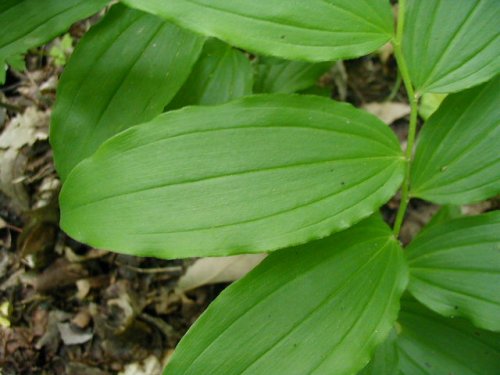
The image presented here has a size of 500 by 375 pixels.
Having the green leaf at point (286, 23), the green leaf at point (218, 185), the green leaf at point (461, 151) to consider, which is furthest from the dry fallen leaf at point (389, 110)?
the green leaf at point (218, 185)

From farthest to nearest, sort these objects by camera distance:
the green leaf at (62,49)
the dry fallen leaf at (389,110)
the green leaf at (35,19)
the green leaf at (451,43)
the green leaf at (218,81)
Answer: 1. the dry fallen leaf at (389,110)
2. the green leaf at (62,49)
3. the green leaf at (218,81)
4. the green leaf at (35,19)
5. the green leaf at (451,43)

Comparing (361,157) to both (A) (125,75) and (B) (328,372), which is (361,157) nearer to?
(B) (328,372)

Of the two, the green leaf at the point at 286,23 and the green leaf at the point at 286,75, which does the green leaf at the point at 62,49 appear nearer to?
the green leaf at the point at 286,75

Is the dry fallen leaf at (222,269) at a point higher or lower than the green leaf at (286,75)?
lower

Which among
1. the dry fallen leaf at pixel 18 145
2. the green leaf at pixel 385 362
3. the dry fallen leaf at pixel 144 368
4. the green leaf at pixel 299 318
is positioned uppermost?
the green leaf at pixel 299 318

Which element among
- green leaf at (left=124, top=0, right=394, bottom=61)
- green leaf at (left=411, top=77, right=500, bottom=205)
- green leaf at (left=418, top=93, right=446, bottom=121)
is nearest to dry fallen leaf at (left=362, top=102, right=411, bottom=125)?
green leaf at (left=418, top=93, right=446, bottom=121)

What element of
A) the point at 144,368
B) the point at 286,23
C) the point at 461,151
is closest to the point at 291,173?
the point at 286,23

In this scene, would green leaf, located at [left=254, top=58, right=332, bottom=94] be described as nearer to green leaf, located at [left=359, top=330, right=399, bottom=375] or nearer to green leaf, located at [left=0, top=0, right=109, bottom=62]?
green leaf, located at [left=0, top=0, right=109, bottom=62]
